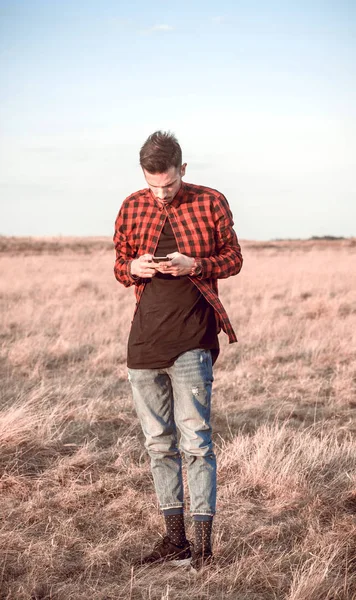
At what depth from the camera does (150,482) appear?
4.21 m

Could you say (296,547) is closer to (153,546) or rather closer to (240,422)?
(153,546)

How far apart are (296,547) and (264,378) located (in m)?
3.82

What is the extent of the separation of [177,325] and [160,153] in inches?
30.2

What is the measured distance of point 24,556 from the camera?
3.24m

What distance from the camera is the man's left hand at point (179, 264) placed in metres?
2.98

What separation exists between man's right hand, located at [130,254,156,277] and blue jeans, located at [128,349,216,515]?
403 millimetres

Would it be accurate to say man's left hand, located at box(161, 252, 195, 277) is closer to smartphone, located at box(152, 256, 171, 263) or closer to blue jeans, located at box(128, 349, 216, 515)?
smartphone, located at box(152, 256, 171, 263)

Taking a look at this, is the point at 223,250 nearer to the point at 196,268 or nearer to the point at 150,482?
the point at 196,268

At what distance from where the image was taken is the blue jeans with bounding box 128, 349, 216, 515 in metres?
3.12

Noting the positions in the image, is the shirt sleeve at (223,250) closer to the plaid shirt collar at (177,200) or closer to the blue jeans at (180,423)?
the plaid shirt collar at (177,200)

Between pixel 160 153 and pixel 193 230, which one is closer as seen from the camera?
pixel 160 153

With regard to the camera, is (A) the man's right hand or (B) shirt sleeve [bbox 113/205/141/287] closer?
(A) the man's right hand

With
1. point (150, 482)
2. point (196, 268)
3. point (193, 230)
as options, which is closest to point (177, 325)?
point (196, 268)

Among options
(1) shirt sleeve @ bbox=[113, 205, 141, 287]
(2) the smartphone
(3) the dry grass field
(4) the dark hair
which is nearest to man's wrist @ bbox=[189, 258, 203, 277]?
(2) the smartphone
